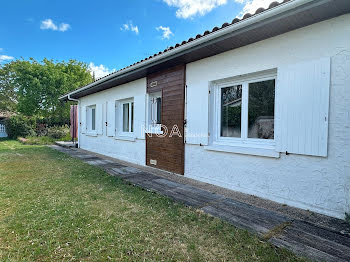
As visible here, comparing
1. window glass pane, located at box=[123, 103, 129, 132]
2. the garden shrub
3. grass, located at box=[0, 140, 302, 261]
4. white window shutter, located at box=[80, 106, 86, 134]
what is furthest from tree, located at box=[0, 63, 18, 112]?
grass, located at box=[0, 140, 302, 261]

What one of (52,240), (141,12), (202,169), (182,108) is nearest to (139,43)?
(141,12)

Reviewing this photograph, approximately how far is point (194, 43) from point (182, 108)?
171 cm

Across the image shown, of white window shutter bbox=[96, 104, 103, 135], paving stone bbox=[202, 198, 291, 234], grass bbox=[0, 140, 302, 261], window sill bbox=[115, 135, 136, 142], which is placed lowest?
grass bbox=[0, 140, 302, 261]

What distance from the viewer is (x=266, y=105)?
3.72m

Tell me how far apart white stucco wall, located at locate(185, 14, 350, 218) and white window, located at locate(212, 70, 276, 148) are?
0.24 m

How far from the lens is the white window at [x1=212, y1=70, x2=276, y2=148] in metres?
3.70

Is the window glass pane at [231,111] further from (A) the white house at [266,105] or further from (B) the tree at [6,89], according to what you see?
(B) the tree at [6,89]

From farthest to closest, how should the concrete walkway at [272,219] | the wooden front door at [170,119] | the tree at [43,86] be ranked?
the tree at [43,86] → the wooden front door at [170,119] → the concrete walkway at [272,219]

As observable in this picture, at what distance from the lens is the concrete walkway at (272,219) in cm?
209

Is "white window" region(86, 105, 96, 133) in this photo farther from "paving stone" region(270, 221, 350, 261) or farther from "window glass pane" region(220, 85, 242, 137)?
"paving stone" region(270, 221, 350, 261)

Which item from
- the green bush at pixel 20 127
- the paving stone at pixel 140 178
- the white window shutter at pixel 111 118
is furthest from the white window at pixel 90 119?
the green bush at pixel 20 127

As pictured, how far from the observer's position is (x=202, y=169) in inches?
186

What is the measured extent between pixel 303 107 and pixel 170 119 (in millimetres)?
3302

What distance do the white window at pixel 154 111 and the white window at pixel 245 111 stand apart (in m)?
2.23
